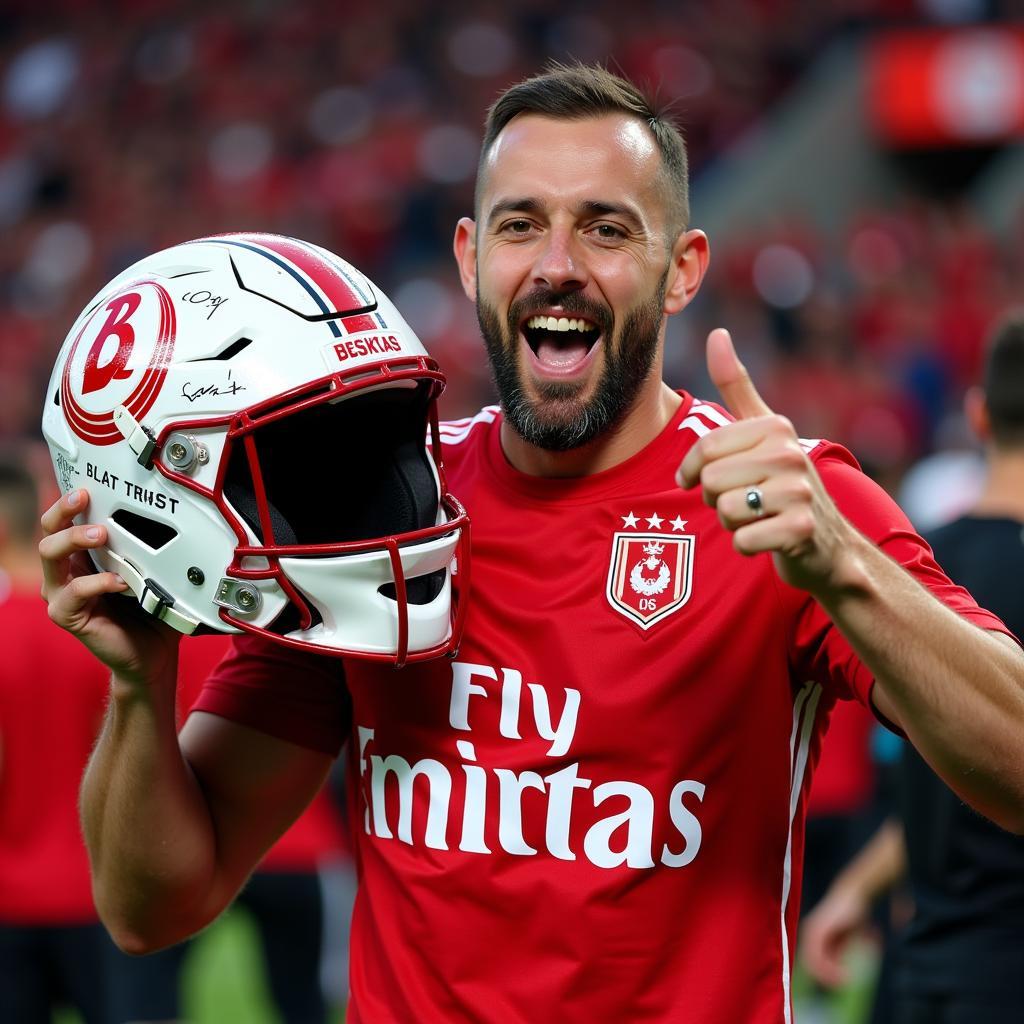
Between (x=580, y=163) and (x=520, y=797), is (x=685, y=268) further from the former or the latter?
(x=520, y=797)

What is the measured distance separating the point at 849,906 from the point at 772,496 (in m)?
2.37

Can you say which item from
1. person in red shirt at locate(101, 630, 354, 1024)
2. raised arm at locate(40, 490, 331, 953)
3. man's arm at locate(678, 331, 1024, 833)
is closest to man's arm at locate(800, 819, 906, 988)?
raised arm at locate(40, 490, 331, 953)

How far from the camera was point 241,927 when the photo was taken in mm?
8727

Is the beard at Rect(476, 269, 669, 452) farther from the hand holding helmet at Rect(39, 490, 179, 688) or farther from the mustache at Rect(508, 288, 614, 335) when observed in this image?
the hand holding helmet at Rect(39, 490, 179, 688)

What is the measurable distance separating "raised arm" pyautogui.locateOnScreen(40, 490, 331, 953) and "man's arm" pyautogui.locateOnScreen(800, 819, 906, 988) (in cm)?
171

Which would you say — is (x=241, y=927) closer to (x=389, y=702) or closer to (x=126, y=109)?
(x=389, y=702)

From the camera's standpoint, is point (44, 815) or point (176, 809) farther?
point (44, 815)

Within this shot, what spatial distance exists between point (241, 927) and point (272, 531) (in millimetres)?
6838

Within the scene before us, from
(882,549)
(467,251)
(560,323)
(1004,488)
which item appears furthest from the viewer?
(1004,488)

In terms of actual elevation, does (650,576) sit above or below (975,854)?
above

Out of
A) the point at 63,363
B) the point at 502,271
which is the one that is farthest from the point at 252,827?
the point at 502,271

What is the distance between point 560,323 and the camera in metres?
2.50

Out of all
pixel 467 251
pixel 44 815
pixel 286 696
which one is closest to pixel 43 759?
pixel 44 815

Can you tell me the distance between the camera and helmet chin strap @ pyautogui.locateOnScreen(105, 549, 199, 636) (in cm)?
238
